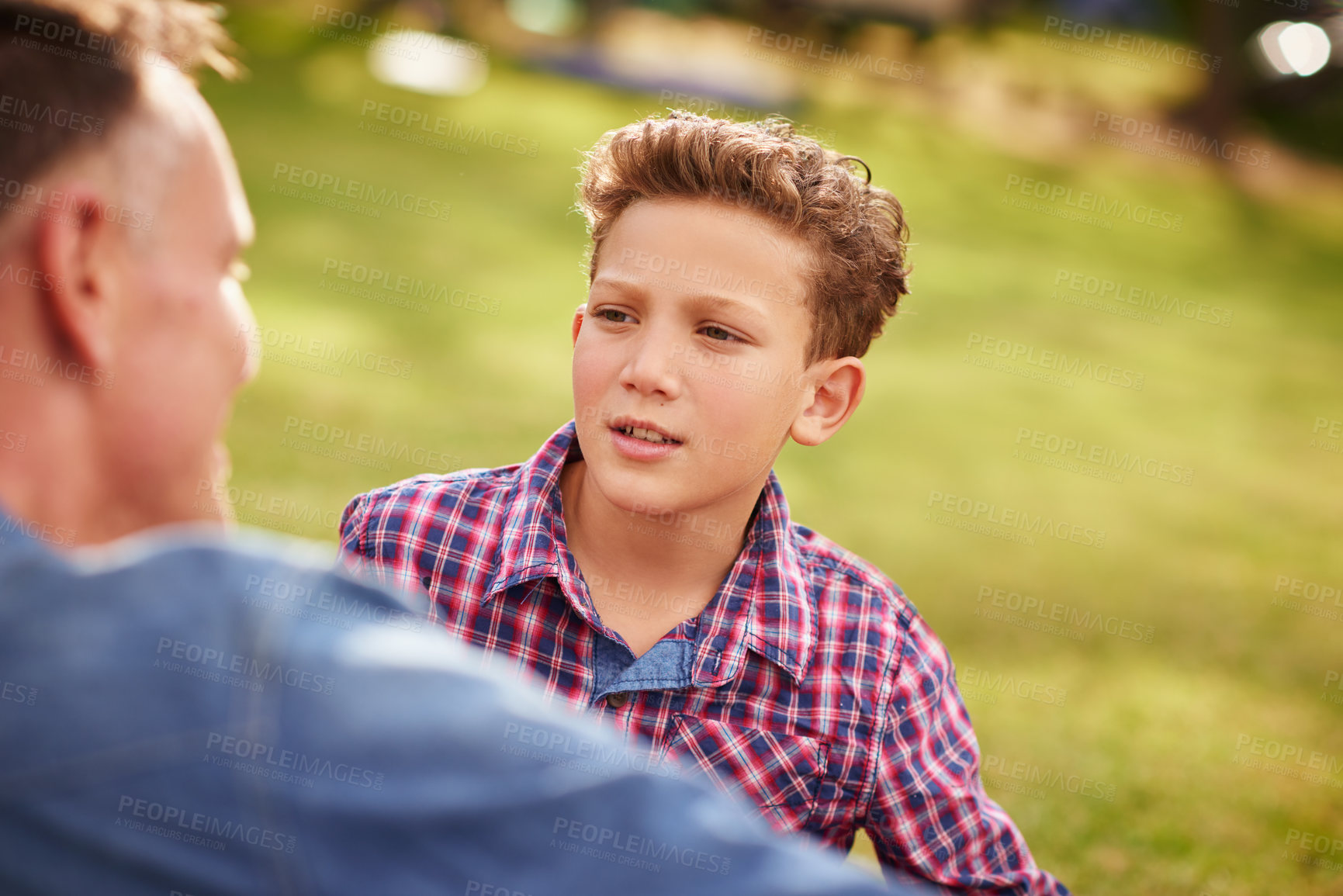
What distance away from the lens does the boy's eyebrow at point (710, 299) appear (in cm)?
212

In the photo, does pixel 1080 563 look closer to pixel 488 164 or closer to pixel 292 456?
pixel 292 456

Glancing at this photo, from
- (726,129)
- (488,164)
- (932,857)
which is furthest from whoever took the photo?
(488,164)

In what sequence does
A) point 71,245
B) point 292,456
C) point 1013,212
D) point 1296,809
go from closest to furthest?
1. point 71,245
2. point 1296,809
3. point 292,456
4. point 1013,212

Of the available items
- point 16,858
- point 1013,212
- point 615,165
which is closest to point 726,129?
point 615,165

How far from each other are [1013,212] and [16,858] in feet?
47.9

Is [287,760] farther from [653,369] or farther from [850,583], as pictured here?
[850,583]

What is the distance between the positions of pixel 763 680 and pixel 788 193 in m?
0.94

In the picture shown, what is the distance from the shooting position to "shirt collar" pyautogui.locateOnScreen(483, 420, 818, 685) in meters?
2.12

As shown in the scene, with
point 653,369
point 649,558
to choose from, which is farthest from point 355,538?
point 653,369

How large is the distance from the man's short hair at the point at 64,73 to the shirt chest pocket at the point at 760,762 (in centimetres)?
139

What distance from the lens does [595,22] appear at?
1717 cm

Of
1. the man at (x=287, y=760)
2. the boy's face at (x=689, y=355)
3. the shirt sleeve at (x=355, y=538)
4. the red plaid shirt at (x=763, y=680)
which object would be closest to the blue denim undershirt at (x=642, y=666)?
the red plaid shirt at (x=763, y=680)

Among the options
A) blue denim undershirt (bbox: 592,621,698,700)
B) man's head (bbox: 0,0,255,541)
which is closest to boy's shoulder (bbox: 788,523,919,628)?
blue denim undershirt (bbox: 592,621,698,700)

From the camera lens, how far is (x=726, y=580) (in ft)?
7.33
